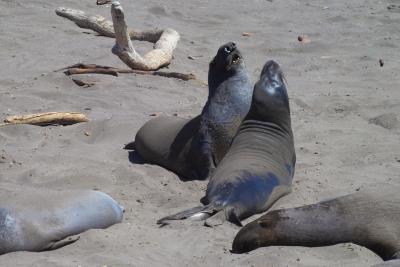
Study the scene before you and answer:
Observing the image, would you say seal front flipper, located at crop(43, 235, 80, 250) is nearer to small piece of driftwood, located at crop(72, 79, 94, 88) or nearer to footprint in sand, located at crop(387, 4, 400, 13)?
small piece of driftwood, located at crop(72, 79, 94, 88)

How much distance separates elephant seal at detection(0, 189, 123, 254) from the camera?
364 cm

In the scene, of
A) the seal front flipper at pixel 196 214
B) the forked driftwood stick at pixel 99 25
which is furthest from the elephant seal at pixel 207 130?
the forked driftwood stick at pixel 99 25

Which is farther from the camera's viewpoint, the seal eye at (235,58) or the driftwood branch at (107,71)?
the driftwood branch at (107,71)

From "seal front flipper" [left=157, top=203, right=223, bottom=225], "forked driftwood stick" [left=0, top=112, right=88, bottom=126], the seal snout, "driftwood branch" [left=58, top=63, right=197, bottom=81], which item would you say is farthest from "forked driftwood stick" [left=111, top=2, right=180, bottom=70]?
"seal front flipper" [left=157, top=203, right=223, bottom=225]

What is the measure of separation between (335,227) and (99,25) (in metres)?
5.80

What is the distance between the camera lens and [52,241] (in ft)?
12.2

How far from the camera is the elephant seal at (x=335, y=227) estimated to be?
3.77m

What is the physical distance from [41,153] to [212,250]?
2.00 meters

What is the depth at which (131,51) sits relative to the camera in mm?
7648

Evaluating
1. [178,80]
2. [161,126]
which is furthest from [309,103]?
[161,126]

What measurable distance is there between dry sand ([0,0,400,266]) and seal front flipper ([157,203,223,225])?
0.06 metres

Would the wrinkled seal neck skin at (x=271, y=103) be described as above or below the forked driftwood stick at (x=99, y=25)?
above

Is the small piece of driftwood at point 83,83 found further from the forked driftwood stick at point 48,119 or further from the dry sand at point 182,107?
the forked driftwood stick at point 48,119

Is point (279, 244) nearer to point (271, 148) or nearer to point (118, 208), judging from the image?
point (118, 208)
